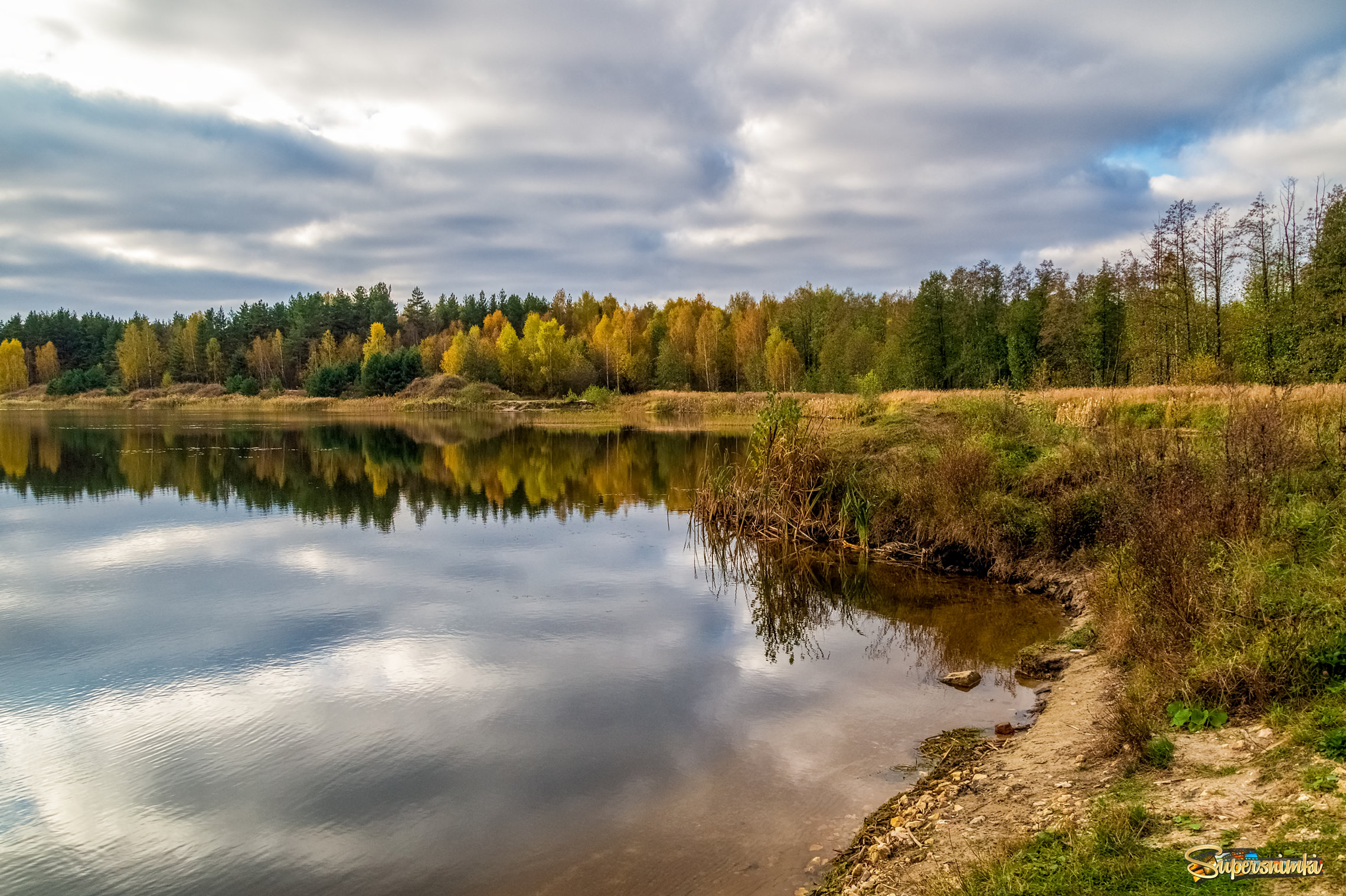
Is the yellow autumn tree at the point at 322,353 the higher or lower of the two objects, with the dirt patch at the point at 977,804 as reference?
higher

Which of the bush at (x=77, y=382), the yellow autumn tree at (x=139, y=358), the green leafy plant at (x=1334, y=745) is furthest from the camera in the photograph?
the yellow autumn tree at (x=139, y=358)

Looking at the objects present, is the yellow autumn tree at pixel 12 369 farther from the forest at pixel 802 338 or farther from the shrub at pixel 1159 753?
the shrub at pixel 1159 753

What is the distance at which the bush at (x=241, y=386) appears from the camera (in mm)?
104562

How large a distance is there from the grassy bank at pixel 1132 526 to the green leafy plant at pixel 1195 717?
0.06 feet

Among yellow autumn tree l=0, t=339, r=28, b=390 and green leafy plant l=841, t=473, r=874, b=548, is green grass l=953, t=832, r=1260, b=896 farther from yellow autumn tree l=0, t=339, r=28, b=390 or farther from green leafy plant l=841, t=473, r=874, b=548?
yellow autumn tree l=0, t=339, r=28, b=390

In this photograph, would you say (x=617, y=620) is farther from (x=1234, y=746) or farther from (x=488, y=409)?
(x=488, y=409)

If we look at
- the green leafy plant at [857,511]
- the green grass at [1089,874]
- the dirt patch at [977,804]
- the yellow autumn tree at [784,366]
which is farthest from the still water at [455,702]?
the yellow autumn tree at [784,366]

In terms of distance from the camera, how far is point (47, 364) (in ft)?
415

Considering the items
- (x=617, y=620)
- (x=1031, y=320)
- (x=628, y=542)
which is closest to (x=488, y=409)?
(x=1031, y=320)

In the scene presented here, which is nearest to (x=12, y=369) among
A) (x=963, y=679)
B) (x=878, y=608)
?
(x=878, y=608)

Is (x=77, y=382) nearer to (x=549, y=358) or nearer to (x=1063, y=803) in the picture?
(x=549, y=358)

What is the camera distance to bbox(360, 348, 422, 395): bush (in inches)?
3723

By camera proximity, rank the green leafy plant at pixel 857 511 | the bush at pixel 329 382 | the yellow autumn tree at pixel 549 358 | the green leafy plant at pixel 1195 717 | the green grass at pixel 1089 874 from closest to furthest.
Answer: the green grass at pixel 1089 874, the green leafy plant at pixel 1195 717, the green leafy plant at pixel 857 511, the yellow autumn tree at pixel 549 358, the bush at pixel 329 382

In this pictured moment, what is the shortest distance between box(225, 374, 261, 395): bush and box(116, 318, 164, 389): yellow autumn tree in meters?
18.9
